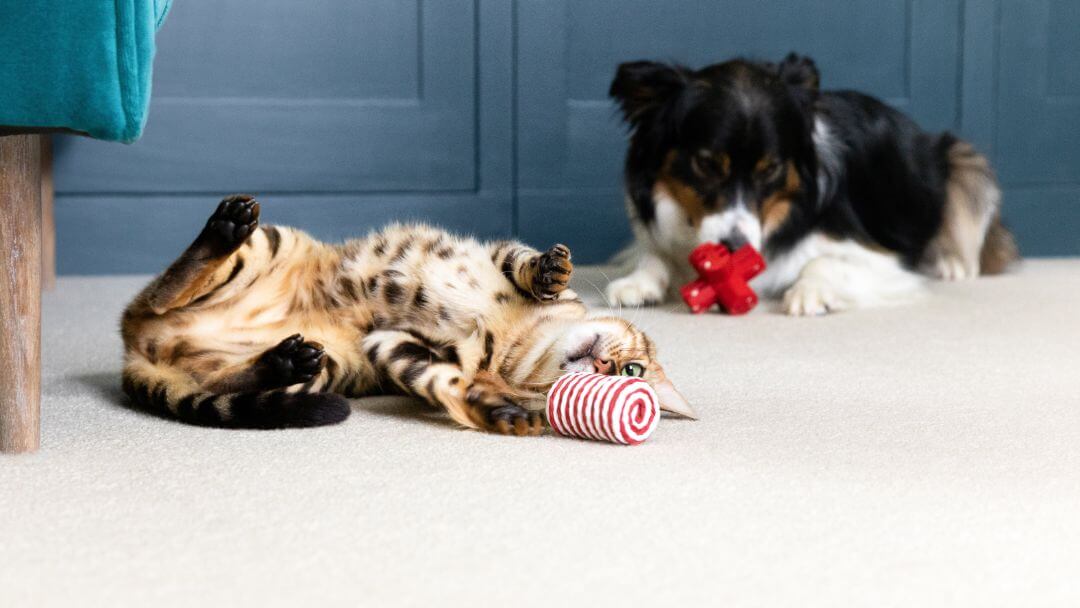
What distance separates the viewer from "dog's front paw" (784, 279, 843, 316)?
2.58m

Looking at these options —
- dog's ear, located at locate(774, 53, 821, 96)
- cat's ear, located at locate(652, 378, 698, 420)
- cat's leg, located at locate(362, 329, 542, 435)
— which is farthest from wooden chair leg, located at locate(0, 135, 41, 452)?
dog's ear, located at locate(774, 53, 821, 96)

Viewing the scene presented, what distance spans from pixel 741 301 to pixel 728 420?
1.08m

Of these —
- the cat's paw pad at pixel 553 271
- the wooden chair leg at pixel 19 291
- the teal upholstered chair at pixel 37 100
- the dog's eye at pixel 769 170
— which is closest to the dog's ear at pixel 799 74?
the dog's eye at pixel 769 170

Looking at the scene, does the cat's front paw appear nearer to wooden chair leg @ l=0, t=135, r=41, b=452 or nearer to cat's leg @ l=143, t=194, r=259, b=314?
cat's leg @ l=143, t=194, r=259, b=314

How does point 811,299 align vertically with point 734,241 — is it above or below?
below

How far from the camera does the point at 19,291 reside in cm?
127

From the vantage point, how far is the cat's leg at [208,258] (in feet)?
4.74

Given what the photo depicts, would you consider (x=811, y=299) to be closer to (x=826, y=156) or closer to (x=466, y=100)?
(x=826, y=156)

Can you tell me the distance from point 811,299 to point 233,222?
5.10 ft

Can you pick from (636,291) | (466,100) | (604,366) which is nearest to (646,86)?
(636,291)

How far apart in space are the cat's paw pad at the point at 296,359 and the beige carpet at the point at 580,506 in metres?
0.08

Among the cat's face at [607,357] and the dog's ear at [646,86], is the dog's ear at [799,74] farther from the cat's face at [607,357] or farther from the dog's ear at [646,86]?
the cat's face at [607,357]

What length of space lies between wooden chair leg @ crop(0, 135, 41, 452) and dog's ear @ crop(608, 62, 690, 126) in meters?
1.73

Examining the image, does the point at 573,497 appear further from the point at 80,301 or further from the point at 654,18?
the point at 654,18
